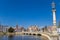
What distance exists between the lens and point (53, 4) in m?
26.7

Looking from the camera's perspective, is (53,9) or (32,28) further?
(32,28)

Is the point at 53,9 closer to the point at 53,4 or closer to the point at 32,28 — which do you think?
the point at 53,4

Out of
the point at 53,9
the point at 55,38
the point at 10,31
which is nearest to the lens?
the point at 55,38

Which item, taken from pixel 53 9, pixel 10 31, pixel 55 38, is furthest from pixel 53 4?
pixel 10 31

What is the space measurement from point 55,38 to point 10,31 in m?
135

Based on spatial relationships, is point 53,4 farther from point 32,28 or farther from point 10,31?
point 32,28

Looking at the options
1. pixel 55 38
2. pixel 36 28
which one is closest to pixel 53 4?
pixel 55 38

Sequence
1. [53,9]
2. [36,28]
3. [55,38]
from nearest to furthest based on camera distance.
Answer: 1. [55,38]
2. [53,9]
3. [36,28]

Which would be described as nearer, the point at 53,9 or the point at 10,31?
the point at 53,9

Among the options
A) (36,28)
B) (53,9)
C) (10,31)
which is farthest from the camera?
(36,28)

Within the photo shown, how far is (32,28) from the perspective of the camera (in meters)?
198

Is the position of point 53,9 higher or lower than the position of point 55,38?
higher

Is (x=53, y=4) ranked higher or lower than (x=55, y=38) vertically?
higher

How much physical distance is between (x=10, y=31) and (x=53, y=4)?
132934mm
